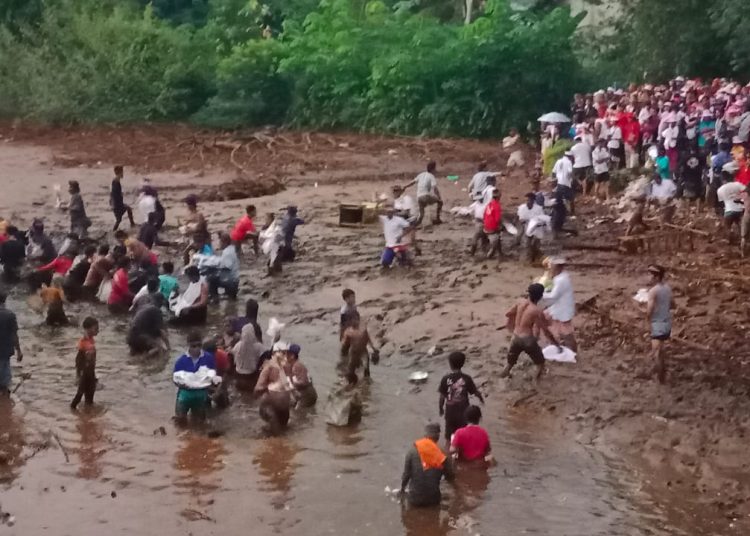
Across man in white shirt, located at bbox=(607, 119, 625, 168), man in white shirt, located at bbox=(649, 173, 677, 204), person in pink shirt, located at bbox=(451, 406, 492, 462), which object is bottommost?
person in pink shirt, located at bbox=(451, 406, 492, 462)

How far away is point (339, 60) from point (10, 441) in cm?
2678

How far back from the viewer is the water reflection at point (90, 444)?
1121 cm

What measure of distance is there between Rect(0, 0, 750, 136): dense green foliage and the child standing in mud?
2096 cm

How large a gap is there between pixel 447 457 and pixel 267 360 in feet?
10.6

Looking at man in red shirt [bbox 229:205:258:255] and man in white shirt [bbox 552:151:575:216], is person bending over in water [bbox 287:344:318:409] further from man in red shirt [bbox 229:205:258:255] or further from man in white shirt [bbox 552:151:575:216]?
man in white shirt [bbox 552:151:575:216]

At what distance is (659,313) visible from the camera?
12.6 m

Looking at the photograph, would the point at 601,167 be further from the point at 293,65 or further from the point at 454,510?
the point at 293,65

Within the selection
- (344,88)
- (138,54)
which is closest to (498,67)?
(344,88)

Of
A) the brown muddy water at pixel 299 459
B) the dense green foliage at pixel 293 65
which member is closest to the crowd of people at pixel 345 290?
the brown muddy water at pixel 299 459

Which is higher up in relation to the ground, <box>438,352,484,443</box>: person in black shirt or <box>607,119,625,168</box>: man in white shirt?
<box>607,119,625,168</box>: man in white shirt

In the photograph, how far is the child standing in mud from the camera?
12.7 m

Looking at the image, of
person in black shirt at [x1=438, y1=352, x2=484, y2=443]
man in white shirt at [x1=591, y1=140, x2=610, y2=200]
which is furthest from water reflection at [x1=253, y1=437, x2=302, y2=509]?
man in white shirt at [x1=591, y1=140, x2=610, y2=200]

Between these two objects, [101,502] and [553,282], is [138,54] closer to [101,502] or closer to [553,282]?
[553,282]

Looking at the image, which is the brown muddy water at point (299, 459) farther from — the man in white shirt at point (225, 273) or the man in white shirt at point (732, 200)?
the man in white shirt at point (732, 200)
